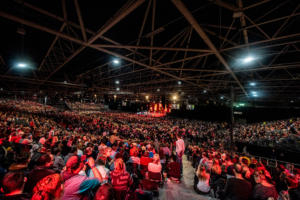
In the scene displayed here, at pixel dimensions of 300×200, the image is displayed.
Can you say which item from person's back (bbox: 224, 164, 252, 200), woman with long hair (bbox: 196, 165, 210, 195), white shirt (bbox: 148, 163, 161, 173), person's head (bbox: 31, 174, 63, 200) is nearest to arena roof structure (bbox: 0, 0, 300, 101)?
person's head (bbox: 31, 174, 63, 200)

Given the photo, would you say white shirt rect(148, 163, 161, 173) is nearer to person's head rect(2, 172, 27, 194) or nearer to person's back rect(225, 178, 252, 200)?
person's back rect(225, 178, 252, 200)

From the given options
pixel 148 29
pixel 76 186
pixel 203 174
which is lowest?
pixel 203 174

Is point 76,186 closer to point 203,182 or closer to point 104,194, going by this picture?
point 104,194

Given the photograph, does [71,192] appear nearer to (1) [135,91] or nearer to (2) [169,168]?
(2) [169,168]

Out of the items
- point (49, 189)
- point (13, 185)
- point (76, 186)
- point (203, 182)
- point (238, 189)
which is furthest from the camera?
point (203, 182)

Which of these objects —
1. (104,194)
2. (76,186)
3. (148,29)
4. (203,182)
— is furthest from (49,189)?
(148,29)

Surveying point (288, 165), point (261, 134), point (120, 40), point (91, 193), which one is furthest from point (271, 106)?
point (91, 193)

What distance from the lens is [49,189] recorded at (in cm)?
150

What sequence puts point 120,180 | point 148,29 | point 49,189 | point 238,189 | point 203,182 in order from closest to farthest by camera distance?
1. point 49,189
2. point 120,180
3. point 238,189
4. point 203,182
5. point 148,29

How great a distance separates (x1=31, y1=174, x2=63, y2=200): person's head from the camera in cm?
144

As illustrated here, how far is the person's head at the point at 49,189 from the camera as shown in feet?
4.74

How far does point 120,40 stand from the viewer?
491 cm

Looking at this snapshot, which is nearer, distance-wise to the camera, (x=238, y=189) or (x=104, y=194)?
(x=104, y=194)

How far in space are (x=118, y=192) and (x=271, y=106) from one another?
30.1 metres
